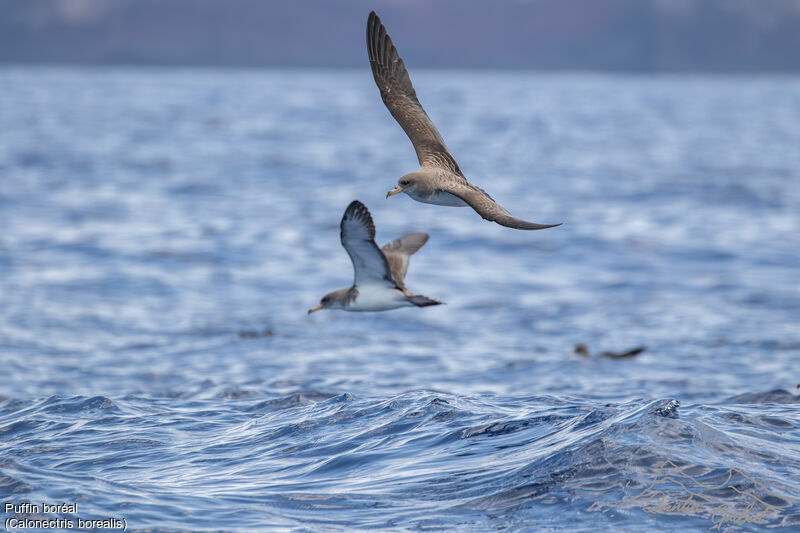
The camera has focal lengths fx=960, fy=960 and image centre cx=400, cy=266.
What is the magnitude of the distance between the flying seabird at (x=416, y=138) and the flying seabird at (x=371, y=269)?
47 cm

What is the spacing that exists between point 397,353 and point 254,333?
314cm

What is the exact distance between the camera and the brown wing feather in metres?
7.97

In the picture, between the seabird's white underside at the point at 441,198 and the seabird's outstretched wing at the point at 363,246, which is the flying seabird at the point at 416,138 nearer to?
the seabird's white underside at the point at 441,198

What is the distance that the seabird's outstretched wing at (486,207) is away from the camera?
798 cm

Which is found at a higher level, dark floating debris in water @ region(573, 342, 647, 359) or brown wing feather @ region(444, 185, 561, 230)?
brown wing feather @ region(444, 185, 561, 230)

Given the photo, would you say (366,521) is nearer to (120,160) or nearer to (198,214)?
(198,214)

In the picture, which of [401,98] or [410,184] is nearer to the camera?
[410,184]

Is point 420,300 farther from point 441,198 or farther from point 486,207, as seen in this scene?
point 486,207

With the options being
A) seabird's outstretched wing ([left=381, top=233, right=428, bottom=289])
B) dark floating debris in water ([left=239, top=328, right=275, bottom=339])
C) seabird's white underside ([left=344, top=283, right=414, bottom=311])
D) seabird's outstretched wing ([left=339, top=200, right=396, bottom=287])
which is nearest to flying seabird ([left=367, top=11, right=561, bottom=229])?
seabird's outstretched wing ([left=339, top=200, right=396, bottom=287])

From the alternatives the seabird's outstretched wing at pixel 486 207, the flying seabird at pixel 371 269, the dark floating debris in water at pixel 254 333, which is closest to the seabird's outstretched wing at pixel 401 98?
the seabird's outstretched wing at pixel 486 207

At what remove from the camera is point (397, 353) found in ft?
57.4

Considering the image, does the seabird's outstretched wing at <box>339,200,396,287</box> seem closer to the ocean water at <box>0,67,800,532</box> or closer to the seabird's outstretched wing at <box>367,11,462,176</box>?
the seabird's outstretched wing at <box>367,11,462,176</box>

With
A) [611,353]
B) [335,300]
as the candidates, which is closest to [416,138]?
[335,300]

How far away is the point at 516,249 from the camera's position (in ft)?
95.7
